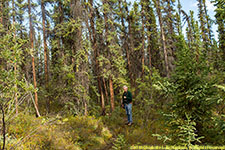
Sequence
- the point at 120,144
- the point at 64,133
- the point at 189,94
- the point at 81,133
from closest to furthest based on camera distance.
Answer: the point at 189,94, the point at 120,144, the point at 64,133, the point at 81,133

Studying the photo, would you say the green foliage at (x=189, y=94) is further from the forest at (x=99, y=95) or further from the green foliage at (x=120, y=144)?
the green foliage at (x=120, y=144)

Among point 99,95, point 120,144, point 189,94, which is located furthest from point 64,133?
point 189,94

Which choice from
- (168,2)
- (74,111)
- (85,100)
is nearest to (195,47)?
(85,100)

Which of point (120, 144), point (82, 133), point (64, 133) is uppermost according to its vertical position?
point (64, 133)

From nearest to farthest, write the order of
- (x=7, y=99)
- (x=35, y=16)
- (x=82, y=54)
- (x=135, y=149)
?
(x=7, y=99) → (x=135, y=149) → (x=82, y=54) → (x=35, y=16)

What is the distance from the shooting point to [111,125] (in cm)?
1017

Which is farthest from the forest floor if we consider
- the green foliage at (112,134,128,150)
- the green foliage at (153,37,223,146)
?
the green foliage at (153,37,223,146)

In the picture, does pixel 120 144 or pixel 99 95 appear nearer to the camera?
pixel 120 144

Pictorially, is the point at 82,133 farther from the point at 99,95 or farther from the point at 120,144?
the point at 99,95

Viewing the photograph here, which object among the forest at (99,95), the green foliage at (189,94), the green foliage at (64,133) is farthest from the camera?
the green foliage at (64,133)

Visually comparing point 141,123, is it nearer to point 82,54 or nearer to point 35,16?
point 82,54

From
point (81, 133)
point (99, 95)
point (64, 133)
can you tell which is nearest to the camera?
point (64, 133)

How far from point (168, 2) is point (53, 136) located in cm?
1432

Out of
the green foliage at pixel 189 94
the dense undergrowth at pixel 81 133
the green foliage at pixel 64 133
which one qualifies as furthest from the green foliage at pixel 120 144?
the green foliage at pixel 189 94
